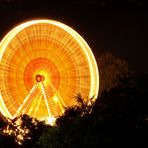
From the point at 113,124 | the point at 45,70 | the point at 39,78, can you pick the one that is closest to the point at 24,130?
the point at 39,78

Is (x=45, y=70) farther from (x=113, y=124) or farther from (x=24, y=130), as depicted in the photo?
(x=113, y=124)

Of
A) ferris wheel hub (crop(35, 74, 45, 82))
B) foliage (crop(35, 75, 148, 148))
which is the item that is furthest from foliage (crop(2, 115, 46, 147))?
ferris wheel hub (crop(35, 74, 45, 82))

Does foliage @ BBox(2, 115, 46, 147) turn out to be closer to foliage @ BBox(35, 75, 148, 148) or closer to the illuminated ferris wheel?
foliage @ BBox(35, 75, 148, 148)

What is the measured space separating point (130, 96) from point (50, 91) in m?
10.3

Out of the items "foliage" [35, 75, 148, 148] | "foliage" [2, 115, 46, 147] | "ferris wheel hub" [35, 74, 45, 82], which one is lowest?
"foliage" [35, 75, 148, 148]

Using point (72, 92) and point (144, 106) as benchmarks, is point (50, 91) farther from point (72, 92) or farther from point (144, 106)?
point (144, 106)

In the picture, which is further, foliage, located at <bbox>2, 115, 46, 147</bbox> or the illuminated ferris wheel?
the illuminated ferris wheel

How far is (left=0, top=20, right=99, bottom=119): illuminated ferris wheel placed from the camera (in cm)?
2834

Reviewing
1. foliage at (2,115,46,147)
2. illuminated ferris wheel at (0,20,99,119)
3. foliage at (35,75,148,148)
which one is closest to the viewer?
foliage at (35,75,148,148)

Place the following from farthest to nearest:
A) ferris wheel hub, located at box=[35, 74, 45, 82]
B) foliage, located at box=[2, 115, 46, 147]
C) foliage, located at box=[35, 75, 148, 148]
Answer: ferris wheel hub, located at box=[35, 74, 45, 82], foliage, located at box=[2, 115, 46, 147], foliage, located at box=[35, 75, 148, 148]

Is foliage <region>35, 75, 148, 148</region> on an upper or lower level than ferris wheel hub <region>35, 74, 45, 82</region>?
lower

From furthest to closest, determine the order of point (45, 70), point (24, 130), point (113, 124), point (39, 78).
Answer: point (45, 70)
point (39, 78)
point (24, 130)
point (113, 124)

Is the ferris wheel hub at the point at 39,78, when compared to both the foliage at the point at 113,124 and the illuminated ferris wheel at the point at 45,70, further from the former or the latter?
the foliage at the point at 113,124

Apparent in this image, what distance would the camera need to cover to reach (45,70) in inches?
1139
